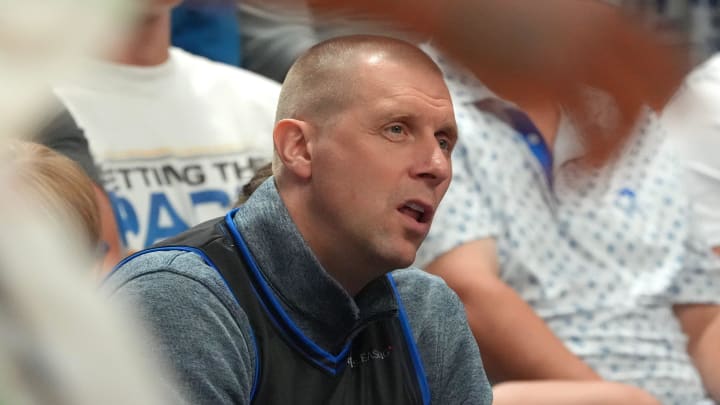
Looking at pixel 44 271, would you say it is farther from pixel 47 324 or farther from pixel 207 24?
pixel 207 24

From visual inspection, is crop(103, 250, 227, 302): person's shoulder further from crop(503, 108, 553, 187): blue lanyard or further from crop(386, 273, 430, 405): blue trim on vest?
crop(503, 108, 553, 187): blue lanyard

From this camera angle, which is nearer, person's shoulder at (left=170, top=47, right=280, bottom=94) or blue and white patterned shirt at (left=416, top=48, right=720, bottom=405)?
person's shoulder at (left=170, top=47, right=280, bottom=94)

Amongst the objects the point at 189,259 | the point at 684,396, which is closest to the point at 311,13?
the point at 189,259

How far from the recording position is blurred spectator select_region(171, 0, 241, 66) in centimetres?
30

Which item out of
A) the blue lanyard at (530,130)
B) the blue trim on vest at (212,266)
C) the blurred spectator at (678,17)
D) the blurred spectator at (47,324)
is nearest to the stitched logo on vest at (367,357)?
the blue trim on vest at (212,266)

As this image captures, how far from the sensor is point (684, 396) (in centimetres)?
184

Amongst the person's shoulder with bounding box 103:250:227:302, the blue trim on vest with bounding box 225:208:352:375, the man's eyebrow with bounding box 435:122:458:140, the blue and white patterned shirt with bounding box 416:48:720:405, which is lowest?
the blue and white patterned shirt with bounding box 416:48:720:405

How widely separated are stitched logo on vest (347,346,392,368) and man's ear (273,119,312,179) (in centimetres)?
19

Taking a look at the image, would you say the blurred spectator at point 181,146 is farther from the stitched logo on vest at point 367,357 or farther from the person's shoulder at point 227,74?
the stitched logo on vest at point 367,357

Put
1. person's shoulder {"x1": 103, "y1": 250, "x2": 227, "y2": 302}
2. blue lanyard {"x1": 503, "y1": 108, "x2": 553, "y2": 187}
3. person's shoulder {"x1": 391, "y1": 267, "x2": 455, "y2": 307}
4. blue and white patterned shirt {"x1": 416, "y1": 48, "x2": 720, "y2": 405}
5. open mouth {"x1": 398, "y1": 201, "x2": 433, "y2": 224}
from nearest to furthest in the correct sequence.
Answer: blue lanyard {"x1": 503, "y1": 108, "x2": 553, "y2": 187}, person's shoulder {"x1": 103, "y1": 250, "x2": 227, "y2": 302}, open mouth {"x1": 398, "y1": 201, "x2": 433, "y2": 224}, person's shoulder {"x1": 391, "y1": 267, "x2": 455, "y2": 307}, blue and white patterned shirt {"x1": 416, "y1": 48, "x2": 720, "y2": 405}

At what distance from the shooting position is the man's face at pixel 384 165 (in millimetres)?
1129

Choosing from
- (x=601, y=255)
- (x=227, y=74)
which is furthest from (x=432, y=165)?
(x=601, y=255)

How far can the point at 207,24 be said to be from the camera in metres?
0.56

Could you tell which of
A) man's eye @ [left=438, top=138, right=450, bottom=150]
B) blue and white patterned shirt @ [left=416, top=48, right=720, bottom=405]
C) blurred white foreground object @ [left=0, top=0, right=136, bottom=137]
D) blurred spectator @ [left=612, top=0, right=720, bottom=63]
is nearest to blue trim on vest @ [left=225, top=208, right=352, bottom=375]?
man's eye @ [left=438, top=138, right=450, bottom=150]
